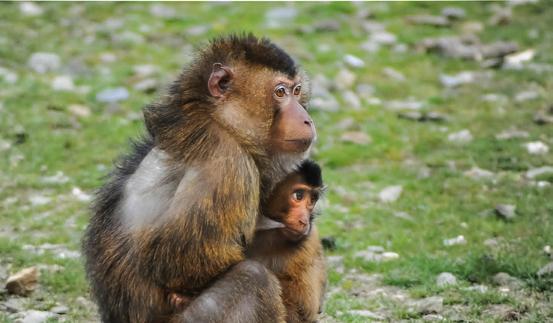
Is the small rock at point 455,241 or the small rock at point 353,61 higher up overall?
the small rock at point 353,61

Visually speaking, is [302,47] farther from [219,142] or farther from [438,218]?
[219,142]

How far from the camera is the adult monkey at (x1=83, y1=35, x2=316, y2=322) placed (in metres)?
5.30

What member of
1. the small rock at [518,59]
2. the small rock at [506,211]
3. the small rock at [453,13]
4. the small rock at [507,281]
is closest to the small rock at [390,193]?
the small rock at [506,211]

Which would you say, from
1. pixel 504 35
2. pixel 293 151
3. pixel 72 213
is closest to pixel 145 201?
pixel 293 151

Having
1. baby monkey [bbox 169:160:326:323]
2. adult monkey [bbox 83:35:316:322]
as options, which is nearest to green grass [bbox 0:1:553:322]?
baby monkey [bbox 169:160:326:323]

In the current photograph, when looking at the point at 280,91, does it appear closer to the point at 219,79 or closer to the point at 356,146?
the point at 219,79

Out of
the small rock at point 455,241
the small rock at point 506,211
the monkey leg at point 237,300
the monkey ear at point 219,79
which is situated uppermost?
the monkey ear at point 219,79

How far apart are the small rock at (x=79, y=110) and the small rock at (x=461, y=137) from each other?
168 inches

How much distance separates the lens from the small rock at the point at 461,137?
36.7 ft

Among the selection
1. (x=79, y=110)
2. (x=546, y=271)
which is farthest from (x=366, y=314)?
(x=79, y=110)

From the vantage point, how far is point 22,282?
24.3 ft

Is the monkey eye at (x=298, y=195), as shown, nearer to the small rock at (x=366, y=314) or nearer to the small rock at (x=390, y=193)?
the small rock at (x=366, y=314)

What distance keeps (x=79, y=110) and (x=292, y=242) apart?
6.21 meters

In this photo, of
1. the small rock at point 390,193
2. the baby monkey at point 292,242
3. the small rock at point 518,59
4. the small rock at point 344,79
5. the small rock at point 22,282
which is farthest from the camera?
the small rock at point 518,59
